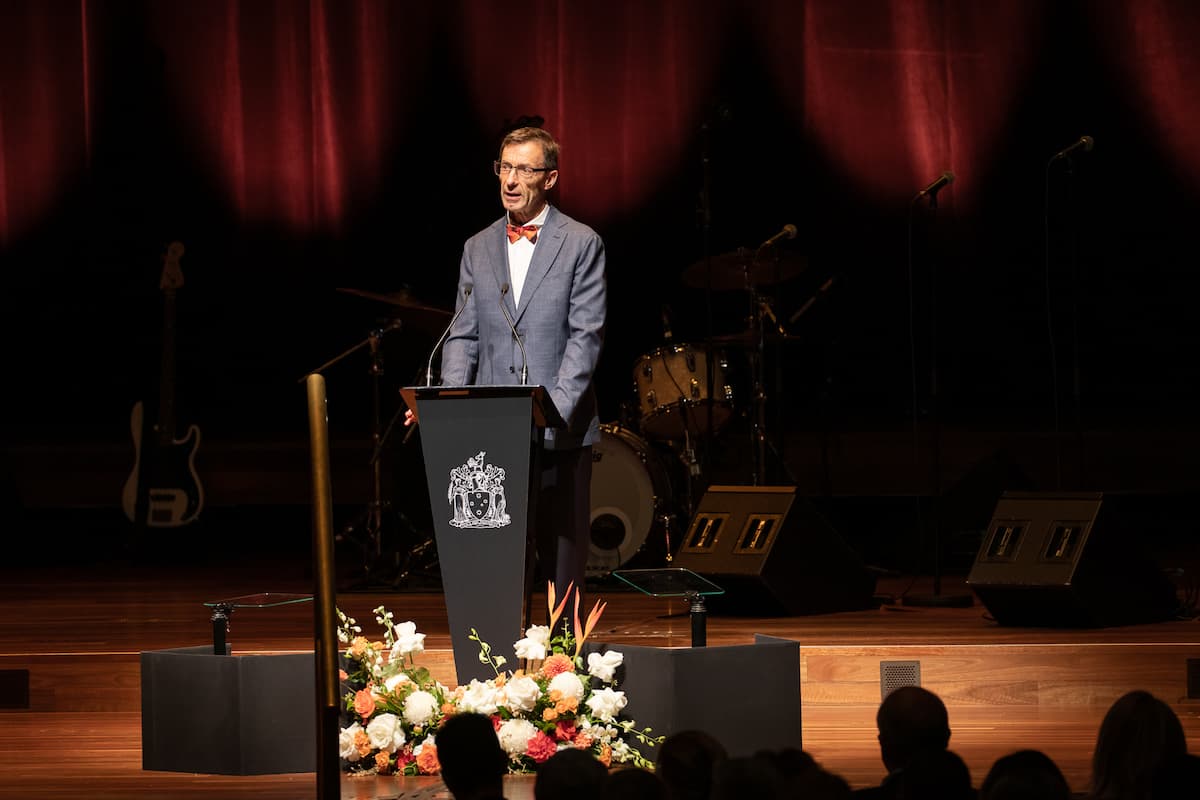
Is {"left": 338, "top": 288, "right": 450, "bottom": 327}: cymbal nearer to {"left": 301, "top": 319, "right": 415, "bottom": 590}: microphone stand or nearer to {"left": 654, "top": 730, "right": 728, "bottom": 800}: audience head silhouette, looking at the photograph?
{"left": 301, "top": 319, "right": 415, "bottom": 590}: microphone stand

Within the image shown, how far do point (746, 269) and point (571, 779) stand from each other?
4.54m

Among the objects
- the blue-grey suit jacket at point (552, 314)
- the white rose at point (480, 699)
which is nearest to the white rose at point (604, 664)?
the white rose at point (480, 699)

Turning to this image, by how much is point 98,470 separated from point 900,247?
3828 mm

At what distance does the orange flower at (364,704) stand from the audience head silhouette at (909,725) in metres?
1.61

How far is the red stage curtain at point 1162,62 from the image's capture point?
7609 mm

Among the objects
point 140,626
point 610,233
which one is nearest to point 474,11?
point 610,233

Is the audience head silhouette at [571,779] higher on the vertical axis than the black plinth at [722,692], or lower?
higher

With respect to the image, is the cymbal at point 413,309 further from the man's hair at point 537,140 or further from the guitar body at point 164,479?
the man's hair at point 537,140

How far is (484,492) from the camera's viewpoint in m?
3.79

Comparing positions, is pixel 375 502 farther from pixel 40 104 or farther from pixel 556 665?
pixel 556 665

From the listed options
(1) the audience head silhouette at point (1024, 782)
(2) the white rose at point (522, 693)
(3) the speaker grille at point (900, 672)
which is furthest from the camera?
(3) the speaker grille at point (900, 672)

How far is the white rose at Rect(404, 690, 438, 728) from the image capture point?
12.5 feet

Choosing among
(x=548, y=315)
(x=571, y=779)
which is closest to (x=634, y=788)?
(x=571, y=779)

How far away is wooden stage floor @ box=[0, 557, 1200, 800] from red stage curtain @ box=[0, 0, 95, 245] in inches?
108
